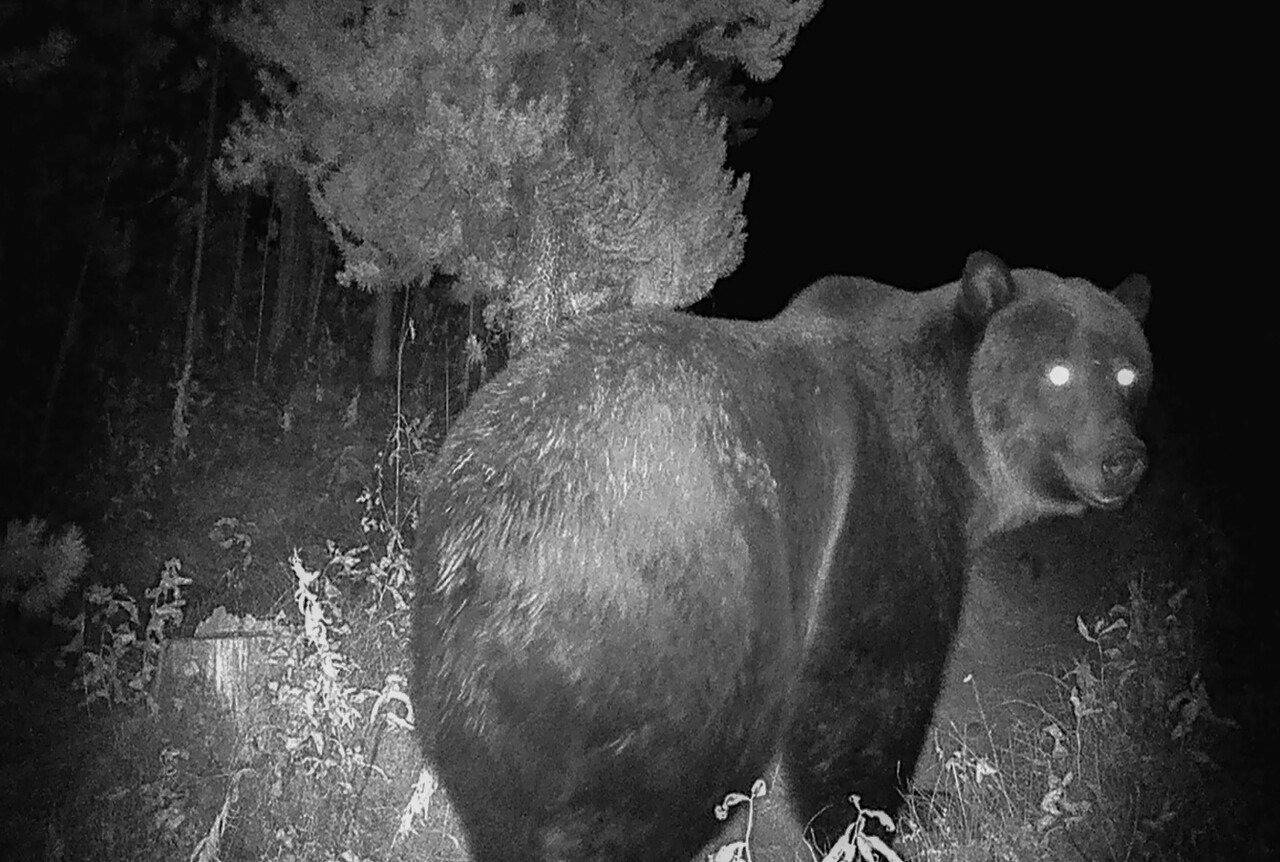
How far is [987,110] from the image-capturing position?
26516mm

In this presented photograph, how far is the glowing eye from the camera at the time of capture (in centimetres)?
353

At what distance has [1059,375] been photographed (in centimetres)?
354

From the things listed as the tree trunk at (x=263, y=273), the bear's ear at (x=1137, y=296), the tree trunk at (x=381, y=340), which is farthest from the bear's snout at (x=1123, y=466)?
the tree trunk at (x=263, y=273)

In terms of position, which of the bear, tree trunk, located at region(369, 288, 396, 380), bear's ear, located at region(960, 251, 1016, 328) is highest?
bear's ear, located at region(960, 251, 1016, 328)

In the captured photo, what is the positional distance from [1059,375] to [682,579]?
5.98ft

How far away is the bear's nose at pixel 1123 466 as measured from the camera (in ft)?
11.2

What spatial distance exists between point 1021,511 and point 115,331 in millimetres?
12955

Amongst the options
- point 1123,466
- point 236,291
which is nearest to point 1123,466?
point 1123,466

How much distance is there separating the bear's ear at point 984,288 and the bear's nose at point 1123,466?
611 millimetres

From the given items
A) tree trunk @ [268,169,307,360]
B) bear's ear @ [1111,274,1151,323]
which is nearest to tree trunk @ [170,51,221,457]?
tree trunk @ [268,169,307,360]

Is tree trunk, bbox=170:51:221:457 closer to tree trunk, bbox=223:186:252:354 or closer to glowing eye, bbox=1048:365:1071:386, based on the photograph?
tree trunk, bbox=223:186:252:354

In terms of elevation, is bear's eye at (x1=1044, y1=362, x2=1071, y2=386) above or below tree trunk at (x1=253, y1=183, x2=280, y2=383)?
above

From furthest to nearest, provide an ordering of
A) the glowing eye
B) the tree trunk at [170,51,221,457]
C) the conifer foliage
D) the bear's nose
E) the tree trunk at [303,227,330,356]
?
1. the tree trunk at [303,227,330,356]
2. the tree trunk at [170,51,221,457]
3. the conifer foliage
4. the glowing eye
5. the bear's nose

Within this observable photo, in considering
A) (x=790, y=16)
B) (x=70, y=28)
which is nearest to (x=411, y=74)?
(x=790, y=16)
